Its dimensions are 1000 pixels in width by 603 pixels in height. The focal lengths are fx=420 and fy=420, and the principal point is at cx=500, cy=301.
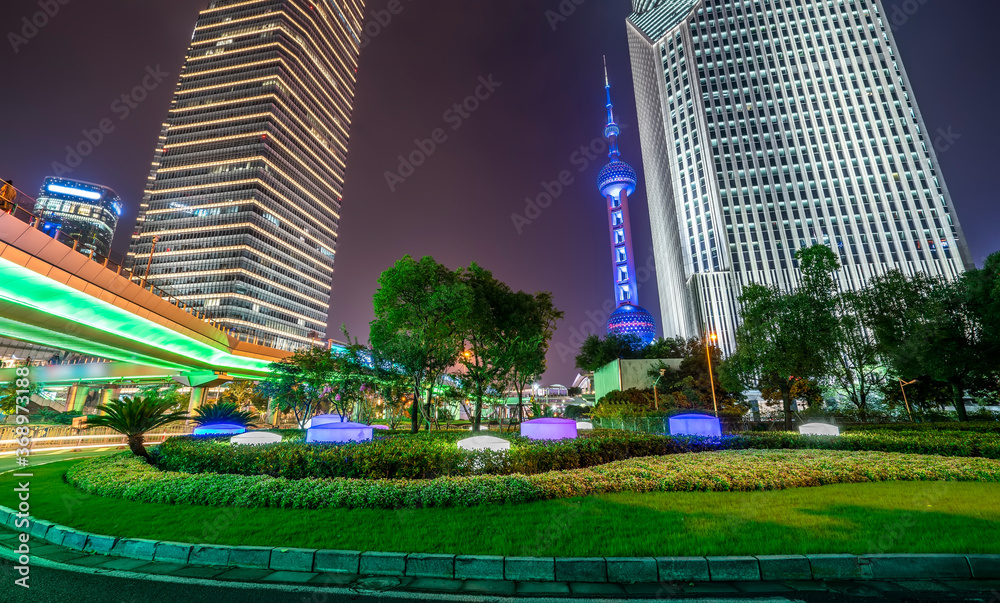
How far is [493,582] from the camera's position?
479cm

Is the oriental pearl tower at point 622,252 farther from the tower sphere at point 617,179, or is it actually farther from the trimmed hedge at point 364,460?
the trimmed hedge at point 364,460

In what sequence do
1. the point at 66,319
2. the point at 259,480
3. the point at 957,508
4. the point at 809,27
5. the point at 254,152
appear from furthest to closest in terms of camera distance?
the point at 254,152 → the point at 809,27 → the point at 66,319 → the point at 259,480 → the point at 957,508

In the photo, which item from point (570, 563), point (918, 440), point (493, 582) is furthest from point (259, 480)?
point (918, 440)

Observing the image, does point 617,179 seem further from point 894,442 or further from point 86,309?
point 86,309

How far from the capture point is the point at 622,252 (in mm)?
112875

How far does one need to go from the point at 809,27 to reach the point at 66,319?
135005 millimetres

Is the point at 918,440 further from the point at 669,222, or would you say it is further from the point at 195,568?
the point at 669,222

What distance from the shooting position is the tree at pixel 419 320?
24.1 m

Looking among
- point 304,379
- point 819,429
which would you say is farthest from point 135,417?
point 819,429

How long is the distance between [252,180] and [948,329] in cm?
12561

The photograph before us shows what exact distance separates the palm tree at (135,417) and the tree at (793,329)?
31.2 meters

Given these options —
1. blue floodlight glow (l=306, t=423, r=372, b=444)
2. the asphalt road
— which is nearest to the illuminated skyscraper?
blue floodlight glow (l=306, t=423, r=372, b=444)

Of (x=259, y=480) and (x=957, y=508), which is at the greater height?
(x=259, y=480)

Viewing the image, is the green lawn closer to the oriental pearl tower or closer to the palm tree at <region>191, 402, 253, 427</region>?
the palm tree at <region>191, 402, 253, 427</region>
